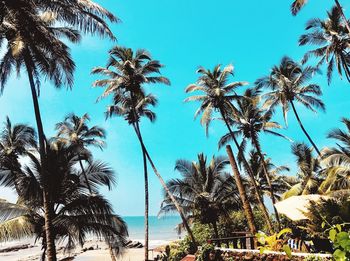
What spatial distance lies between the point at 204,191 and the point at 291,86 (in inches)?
419

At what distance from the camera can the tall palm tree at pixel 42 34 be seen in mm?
8867

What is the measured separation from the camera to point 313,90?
23.4 metres

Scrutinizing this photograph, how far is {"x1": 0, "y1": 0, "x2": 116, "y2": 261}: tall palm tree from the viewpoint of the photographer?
349 inches

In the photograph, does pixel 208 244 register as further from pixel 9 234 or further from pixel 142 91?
pixel 142 91

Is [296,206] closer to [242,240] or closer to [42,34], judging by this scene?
[242,240]

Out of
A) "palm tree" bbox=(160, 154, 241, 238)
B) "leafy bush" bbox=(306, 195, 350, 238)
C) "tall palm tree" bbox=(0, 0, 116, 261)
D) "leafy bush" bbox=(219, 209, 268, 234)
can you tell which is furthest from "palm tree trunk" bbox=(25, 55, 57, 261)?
"leafy bush" bbox=(219, 209, 268, 234)

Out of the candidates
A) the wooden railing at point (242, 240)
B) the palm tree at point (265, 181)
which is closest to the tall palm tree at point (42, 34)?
the wooden railing at point (242, 240)

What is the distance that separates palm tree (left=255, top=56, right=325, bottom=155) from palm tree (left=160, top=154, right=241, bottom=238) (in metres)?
6.90

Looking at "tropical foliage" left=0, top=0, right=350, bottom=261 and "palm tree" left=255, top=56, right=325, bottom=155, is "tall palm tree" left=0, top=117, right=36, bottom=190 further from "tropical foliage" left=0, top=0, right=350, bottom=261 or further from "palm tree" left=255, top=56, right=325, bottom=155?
"palm tree" left=255, top=56, right=325, bottom=155

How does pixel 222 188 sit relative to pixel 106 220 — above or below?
above

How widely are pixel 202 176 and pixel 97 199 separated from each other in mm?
11031

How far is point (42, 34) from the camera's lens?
9.27 m

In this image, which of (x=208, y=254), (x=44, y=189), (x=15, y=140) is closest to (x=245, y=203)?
(x=208, y=254)

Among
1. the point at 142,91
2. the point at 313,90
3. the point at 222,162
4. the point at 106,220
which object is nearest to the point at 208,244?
the point at 106,220
